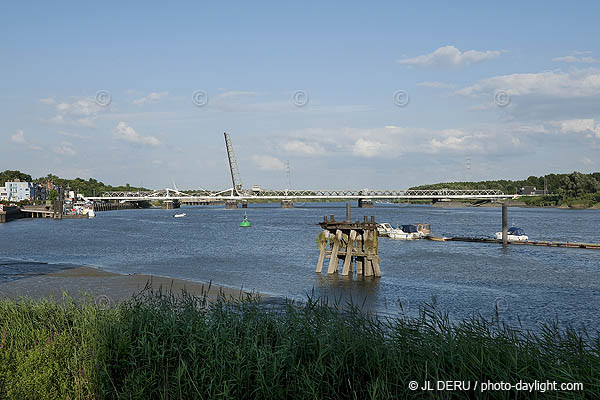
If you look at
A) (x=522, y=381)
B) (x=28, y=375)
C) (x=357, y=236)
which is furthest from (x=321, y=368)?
(x=357, y=236)

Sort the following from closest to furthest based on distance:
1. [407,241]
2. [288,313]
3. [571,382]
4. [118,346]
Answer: [571,382], [118,346], [288,313], [407,241]

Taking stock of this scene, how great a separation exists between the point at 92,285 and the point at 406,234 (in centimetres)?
4641

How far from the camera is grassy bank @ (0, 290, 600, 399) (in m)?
8.76

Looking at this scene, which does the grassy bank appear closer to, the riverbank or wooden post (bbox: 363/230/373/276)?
the riverbank

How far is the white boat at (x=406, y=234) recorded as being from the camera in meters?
69.7

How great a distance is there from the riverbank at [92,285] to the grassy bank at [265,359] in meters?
14.2

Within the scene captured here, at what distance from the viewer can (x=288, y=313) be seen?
12633 mm

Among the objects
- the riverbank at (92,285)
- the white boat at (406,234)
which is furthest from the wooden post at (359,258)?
the white boat at (406,234)

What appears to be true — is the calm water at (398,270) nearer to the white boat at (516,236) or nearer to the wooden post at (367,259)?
the wooden post at (367,259)

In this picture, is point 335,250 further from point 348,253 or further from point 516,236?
point 516,236

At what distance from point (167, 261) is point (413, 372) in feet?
128

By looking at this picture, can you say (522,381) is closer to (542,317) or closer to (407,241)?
(542,317)

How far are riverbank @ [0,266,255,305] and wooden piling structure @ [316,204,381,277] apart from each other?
7.67 metres

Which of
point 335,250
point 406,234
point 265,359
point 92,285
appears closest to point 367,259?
point 335,250
